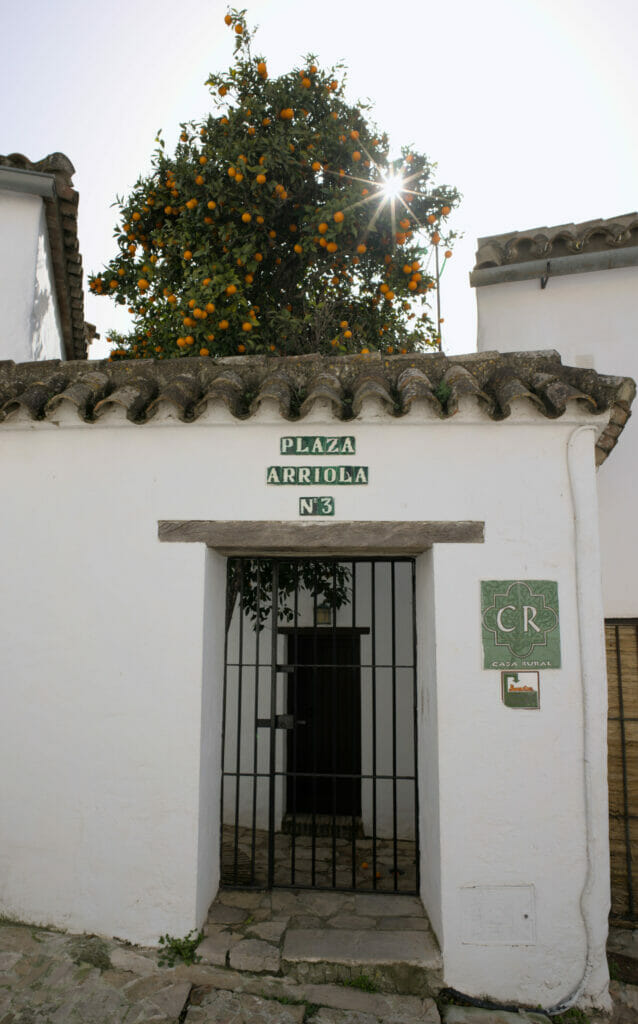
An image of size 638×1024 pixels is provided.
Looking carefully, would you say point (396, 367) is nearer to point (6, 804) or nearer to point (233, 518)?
point (233, 518)

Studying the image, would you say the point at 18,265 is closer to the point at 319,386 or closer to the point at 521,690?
the point at 319,386

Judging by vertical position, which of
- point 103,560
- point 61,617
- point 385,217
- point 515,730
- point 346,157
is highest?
point 346,157

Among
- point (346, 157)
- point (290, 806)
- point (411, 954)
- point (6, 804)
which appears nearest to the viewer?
point (411, 954)

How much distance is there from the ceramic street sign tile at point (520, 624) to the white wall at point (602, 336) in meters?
1.61

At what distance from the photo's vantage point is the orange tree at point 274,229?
626 cm

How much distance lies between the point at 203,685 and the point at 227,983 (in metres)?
Result: 1.56

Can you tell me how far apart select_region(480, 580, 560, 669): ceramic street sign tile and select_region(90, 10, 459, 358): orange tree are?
3.41 meters

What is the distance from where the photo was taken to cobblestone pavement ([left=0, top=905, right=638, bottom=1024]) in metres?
3.40

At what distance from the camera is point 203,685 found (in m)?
4.07

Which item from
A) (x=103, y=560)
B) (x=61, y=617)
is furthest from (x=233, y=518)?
(x=61, y=617)

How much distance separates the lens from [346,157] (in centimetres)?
661

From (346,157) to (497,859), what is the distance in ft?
20.1

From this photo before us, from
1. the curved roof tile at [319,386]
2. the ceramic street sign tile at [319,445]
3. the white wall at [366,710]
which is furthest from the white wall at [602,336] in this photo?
the ceramic street sign tile at [319,445]

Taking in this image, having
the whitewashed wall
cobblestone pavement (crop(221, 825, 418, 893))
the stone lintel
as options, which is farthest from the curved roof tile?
cobblestone pavement (crop(221, 825, 418, 893))
